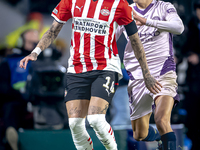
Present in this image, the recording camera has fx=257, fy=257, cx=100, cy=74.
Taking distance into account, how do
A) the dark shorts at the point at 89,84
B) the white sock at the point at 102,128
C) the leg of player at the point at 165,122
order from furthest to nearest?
the leg of player at the point at 165,122 → the dark shorts at the point at 89,84 → the white sock at the point at 102,128

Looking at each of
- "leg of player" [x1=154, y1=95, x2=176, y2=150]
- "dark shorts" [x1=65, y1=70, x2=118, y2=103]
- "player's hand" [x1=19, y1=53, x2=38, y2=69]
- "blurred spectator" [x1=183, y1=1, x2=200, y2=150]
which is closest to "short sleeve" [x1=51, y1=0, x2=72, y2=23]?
"player's hand" [x1=19, y1=53, x2=38, y2=69]

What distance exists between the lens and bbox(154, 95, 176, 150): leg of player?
8.52ft

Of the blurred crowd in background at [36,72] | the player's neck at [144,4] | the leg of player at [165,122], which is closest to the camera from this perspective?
the leg of player at [165,122]

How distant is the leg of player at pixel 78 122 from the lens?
2393mm

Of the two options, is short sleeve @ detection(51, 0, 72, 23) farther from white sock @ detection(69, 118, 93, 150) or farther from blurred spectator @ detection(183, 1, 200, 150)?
blurred spectator @ detection(183, 1, 200, 150)

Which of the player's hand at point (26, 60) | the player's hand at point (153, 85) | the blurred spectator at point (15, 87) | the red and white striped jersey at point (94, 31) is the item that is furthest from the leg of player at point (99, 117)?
the blurred spectator at point (15, 87)

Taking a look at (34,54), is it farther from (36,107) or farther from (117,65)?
(36,107)

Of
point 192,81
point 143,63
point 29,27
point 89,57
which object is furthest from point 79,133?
point 192,81

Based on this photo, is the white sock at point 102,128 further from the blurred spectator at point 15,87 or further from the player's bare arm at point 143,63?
the blurred spectator at point 15,87

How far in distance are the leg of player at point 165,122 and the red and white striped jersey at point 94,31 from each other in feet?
2.09

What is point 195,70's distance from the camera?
3.76 metres

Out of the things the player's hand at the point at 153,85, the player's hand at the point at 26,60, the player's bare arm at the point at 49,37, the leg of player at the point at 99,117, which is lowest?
the leg of player at the point at 99,117

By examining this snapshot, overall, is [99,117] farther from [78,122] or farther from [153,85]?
[153,85]

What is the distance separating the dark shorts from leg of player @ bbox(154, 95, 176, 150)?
1.89ft
